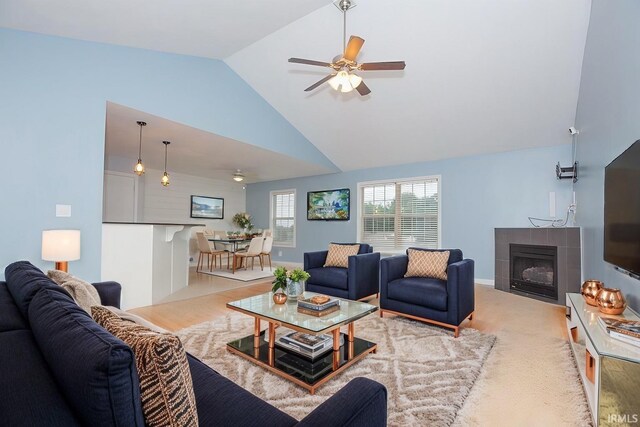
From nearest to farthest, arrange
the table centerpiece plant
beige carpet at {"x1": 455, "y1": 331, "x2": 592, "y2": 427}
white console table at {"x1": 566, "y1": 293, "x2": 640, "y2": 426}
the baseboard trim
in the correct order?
white console table at {"x1": 566, "y1": 293, "x2": 640, "y2": 426} < beige carpet at {"x1": 455, "y1": 331, "x2": 592, "y2": 427} < the table centerpiece plant < the baseboard trim

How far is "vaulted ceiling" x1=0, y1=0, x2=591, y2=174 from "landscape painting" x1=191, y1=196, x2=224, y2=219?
386 cm

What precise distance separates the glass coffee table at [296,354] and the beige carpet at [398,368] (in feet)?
0.21

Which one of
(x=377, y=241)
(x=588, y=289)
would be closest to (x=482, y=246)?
(x=377, y=241)

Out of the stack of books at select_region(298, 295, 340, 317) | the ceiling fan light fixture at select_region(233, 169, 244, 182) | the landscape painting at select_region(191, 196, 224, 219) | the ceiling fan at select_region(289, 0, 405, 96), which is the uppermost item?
the ceiling fan at select_region(289, 0, 405, 96)

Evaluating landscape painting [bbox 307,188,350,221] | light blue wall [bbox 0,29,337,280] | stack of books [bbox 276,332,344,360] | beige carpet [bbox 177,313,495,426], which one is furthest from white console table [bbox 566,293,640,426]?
landscape painting [bbox 307,188,350,221]

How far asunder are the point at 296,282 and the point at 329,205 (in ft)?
15.2

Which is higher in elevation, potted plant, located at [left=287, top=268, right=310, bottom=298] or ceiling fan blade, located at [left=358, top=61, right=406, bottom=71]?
ceiling fan blade, located at [left=358, top=61, right=406, bottom=71]

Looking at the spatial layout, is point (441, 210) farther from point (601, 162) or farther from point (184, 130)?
point (184, 130)

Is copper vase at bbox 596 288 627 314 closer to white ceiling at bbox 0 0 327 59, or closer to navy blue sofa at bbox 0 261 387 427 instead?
navy blue sofa at bbox 0 261 387 427

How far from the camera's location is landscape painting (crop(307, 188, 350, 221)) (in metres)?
6.97

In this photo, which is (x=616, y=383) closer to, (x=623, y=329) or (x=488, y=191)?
(x=623, y=329)

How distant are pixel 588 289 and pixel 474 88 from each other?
286 cm

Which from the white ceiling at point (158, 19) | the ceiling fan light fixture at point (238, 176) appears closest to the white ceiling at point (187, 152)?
the ceiling fan light fixture at point (238, 176)

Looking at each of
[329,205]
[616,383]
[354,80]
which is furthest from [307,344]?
[329,205]
